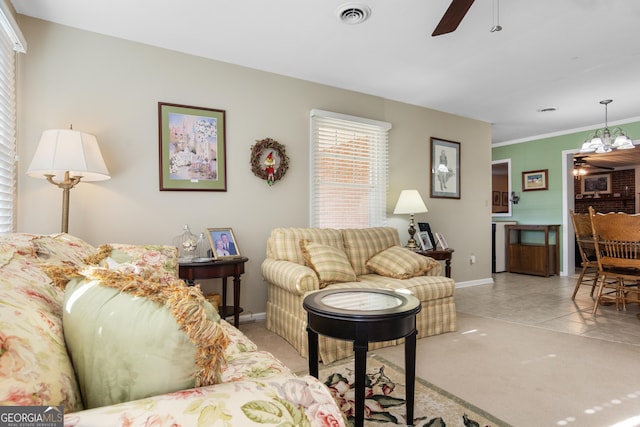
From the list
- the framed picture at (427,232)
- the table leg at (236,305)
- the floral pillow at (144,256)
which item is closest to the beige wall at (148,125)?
the table leg at (236,305)

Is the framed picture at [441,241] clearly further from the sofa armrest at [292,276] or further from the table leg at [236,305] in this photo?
the table leg at [236,305]

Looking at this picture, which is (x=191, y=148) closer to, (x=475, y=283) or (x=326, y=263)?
(x=326, y=263)

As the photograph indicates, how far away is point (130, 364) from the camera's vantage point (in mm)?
677

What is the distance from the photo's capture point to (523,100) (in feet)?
14.6

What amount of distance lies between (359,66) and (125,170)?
92.4 inches

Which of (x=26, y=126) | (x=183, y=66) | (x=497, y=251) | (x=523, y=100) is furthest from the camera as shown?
(x=497, y=251)

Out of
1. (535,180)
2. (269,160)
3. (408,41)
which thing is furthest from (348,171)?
(535,180)

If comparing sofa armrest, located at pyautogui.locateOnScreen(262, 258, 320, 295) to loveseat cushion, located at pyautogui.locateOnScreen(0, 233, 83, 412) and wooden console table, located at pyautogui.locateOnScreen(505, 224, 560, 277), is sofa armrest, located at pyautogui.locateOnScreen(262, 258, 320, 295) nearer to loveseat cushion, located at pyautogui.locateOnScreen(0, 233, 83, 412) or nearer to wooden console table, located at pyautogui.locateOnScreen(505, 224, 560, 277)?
loveseat cushion, located at pyautogui.locateOnScreen(0, 233, 83, 412)

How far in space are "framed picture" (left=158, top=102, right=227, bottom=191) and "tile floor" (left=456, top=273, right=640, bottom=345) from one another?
2976mm

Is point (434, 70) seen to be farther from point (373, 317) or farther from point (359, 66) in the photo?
point (373, 317)

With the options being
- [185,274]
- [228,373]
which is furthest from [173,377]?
[185,274]

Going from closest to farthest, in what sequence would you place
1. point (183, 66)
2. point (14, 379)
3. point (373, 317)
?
1. point (14, 379)
2. point (373, 317)
3. point (183, 66)

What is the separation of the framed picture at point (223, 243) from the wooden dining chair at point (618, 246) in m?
3.52

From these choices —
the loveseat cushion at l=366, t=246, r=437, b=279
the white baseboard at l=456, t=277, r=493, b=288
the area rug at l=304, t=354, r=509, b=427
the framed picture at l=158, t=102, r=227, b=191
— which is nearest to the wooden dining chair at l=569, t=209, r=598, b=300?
the white baseboard at l=456, t=277, r=493, b=288
